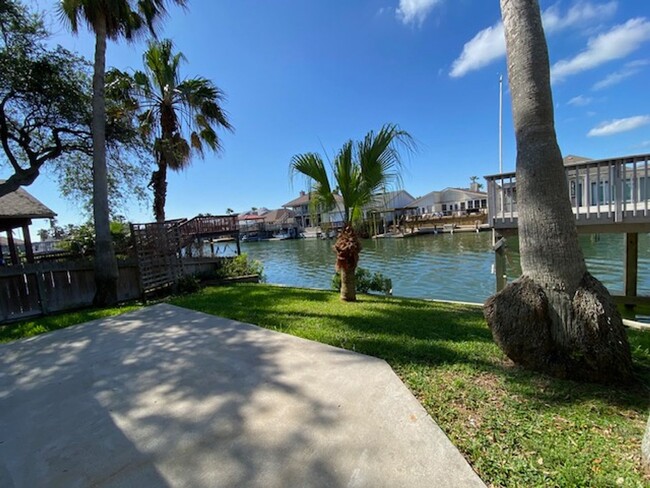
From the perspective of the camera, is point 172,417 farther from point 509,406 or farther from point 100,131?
point 100,131

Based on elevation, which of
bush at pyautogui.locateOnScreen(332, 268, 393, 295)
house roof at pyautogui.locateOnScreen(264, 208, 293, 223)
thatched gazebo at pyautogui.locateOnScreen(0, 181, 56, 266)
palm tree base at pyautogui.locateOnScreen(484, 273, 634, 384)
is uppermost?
house roof at pyautogui.locateOnScreen(264, 208, 293, 223)

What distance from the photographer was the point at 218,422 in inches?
87.7

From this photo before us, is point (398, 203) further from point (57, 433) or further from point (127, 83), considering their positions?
point (57, 433)

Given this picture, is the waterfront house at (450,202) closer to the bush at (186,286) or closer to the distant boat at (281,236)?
the distant boat at (281,236)

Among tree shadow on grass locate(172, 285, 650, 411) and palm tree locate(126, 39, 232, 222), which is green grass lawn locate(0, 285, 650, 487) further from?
palm tree locate(126, 39, 232, 222)

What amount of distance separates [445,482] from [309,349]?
204 cm

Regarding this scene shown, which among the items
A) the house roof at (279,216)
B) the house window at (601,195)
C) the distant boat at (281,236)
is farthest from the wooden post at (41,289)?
the house roof at (279,216)

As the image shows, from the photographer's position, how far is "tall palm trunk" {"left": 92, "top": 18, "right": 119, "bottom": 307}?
6.82 meters

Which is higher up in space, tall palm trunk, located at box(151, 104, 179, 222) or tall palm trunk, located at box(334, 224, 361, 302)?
tall palm trunk, located at box(151, 104, 179, 222)

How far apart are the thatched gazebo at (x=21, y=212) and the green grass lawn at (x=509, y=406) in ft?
31.6

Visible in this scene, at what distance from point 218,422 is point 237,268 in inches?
362

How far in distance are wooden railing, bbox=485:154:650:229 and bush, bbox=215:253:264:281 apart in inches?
309

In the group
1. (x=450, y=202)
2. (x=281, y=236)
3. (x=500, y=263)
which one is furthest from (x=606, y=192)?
(x=281, y=236)

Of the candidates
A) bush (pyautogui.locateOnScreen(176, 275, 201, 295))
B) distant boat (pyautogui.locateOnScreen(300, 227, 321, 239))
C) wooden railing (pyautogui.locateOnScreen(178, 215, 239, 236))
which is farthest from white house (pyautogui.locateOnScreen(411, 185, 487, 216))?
bush (pyautogui.locateOnScreen(176, 275, 201, 295))
